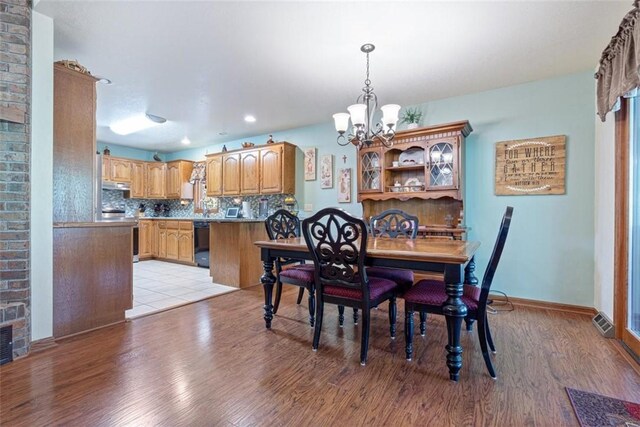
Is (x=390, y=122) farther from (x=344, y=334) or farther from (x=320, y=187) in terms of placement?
(x=320, y=187)

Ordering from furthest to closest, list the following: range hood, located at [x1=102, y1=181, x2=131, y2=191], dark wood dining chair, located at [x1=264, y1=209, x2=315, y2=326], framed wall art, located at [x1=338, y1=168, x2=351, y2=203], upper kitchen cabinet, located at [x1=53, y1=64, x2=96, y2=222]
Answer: range hood, located at [x1=102, y1=181, x2=131, y2=191], framed wall art, located at [x1=338, y1=168, x2=351, y2=203], dark wood dining chair, located at [x1=264, y1=209, x2=315, y2=326], upper kitchen cabinet, located at [x1=53, y1=64, x2=96, y2=222]

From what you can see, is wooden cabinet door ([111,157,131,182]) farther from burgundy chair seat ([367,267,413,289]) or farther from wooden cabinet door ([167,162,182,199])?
burgundy chair seat ([367,267,413,289])

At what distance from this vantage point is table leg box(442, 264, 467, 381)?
67.7 inches

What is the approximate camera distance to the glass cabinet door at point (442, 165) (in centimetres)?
335

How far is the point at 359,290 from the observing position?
2.00 meters

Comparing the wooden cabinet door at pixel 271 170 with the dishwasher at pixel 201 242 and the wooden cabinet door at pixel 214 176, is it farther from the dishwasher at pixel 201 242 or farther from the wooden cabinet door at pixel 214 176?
the dishwasher at pixel 201 242

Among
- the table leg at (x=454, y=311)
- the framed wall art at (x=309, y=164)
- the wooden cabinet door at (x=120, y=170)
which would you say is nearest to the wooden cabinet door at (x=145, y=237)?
the wooden cabinet door at (x=120, y=170)

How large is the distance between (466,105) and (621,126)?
1.54 m

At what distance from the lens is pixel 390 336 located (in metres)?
2.39

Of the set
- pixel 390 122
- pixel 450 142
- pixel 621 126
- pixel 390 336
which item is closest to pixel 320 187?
pixel 450 142

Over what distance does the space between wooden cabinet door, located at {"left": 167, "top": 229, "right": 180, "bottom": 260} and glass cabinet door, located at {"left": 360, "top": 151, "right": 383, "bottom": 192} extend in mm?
3939

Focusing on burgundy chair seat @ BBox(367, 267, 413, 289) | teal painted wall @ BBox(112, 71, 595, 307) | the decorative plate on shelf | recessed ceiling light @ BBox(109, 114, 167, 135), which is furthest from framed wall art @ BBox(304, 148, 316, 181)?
burgundy chair seat @ BBox(367, 267, 413, 289)

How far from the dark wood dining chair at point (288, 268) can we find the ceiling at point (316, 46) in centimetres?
150


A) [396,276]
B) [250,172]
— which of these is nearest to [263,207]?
[250,172]
